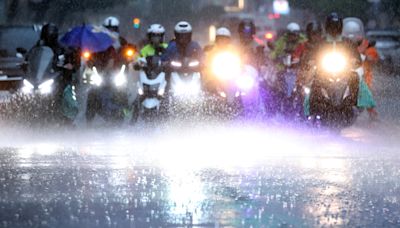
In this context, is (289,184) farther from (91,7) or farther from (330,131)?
(91,7)

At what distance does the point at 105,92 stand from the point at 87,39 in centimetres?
95

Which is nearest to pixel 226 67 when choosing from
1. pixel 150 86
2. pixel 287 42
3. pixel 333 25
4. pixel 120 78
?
pixel 150 86

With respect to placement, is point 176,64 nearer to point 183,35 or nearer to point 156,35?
point 183,35

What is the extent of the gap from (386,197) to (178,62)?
9.88 metres

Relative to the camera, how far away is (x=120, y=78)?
19859 mm

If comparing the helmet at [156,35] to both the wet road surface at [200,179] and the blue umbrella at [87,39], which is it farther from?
the wet road surface at [200,179]

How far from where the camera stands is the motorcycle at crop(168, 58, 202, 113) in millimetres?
18891

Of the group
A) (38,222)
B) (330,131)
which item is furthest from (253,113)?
(38,222)

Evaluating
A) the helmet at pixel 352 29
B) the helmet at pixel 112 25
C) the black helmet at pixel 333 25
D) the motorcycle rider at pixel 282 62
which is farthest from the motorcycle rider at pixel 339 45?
the helmet at pixel 112 25

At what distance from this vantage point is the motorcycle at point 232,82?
19.2 metres

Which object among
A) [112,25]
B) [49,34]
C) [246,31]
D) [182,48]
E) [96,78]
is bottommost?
[96,78]

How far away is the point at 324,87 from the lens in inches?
690

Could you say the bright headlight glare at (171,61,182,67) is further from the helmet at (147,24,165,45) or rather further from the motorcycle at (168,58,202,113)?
the helmet at (147,24,165,45)

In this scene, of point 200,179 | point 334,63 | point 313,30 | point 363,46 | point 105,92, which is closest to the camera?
point 200,179
